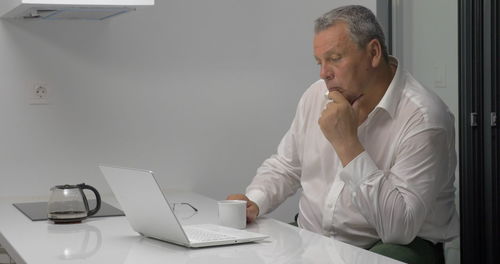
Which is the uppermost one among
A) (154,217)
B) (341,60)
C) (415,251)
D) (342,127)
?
(341,60)

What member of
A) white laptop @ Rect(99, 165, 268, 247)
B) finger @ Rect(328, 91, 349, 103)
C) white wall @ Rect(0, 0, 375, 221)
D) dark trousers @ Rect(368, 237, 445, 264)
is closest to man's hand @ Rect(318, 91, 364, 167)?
finger @ Rect(328, 91, 349, 103)

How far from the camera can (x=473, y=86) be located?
314 centimetres

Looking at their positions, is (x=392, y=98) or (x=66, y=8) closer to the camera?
(x=392, y=98)

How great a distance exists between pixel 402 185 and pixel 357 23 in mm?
530

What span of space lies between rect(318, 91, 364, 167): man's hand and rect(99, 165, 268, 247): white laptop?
0.40 meters

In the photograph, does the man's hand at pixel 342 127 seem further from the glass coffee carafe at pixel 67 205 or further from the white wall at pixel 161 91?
the white wall at pixel 161 91

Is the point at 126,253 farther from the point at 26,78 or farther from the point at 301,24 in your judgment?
the point at 301,24

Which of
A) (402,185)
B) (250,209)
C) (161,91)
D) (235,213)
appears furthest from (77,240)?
(161,91)

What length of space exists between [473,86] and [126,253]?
1.76 metres

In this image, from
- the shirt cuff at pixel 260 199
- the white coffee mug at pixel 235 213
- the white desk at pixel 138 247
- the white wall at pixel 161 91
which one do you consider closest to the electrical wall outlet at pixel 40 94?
the white wall at pixel 161 91

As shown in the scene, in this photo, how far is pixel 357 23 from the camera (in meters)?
2.45

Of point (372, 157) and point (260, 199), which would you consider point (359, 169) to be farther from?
point (260, 199)

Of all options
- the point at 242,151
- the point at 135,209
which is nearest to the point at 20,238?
the point at 135,209

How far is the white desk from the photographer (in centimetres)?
185
